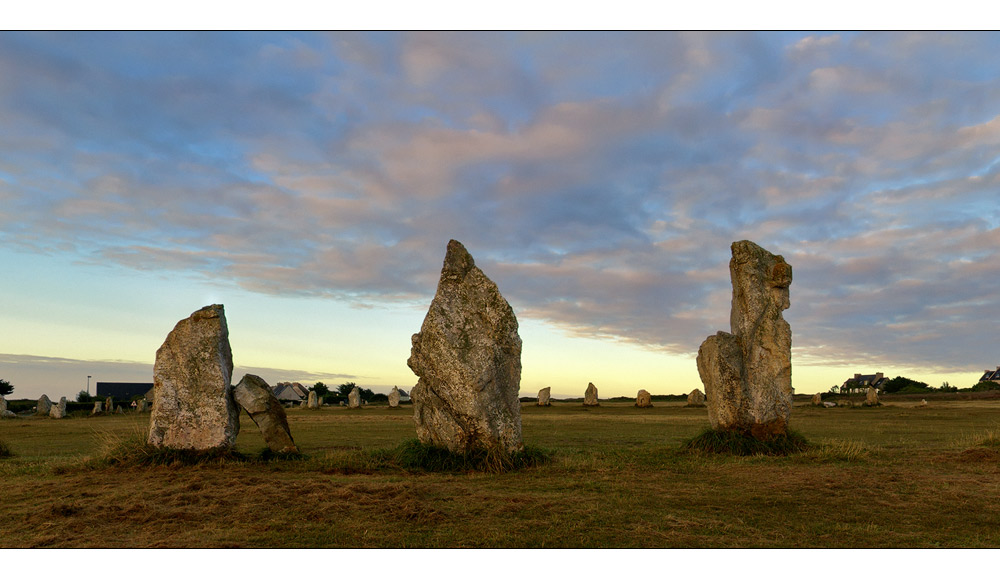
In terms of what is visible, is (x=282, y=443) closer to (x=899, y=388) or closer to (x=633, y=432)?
(x=633, y=432)

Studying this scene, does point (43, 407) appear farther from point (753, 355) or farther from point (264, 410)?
point (753, 355)

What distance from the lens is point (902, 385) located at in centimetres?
5869

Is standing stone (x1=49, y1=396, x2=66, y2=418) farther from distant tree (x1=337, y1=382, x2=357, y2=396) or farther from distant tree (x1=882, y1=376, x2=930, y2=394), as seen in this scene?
distant tree (x1=882, y1=376, x2=930, y2=394)

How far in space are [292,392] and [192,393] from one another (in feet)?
210

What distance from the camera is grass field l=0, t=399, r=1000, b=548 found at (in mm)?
7504

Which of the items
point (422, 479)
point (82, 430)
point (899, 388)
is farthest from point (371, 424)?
point (899, 388)

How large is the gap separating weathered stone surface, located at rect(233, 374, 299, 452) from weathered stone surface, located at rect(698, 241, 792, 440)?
31.2 feet

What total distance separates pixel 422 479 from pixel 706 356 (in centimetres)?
809

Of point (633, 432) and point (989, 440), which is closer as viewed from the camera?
point (989, 440)

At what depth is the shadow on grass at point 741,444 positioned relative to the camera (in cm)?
1523

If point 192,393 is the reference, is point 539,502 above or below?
below

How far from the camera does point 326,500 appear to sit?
30.1 feet

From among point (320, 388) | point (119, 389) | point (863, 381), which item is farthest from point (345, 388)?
point (863, 381)

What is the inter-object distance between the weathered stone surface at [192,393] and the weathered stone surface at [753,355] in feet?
34.6
